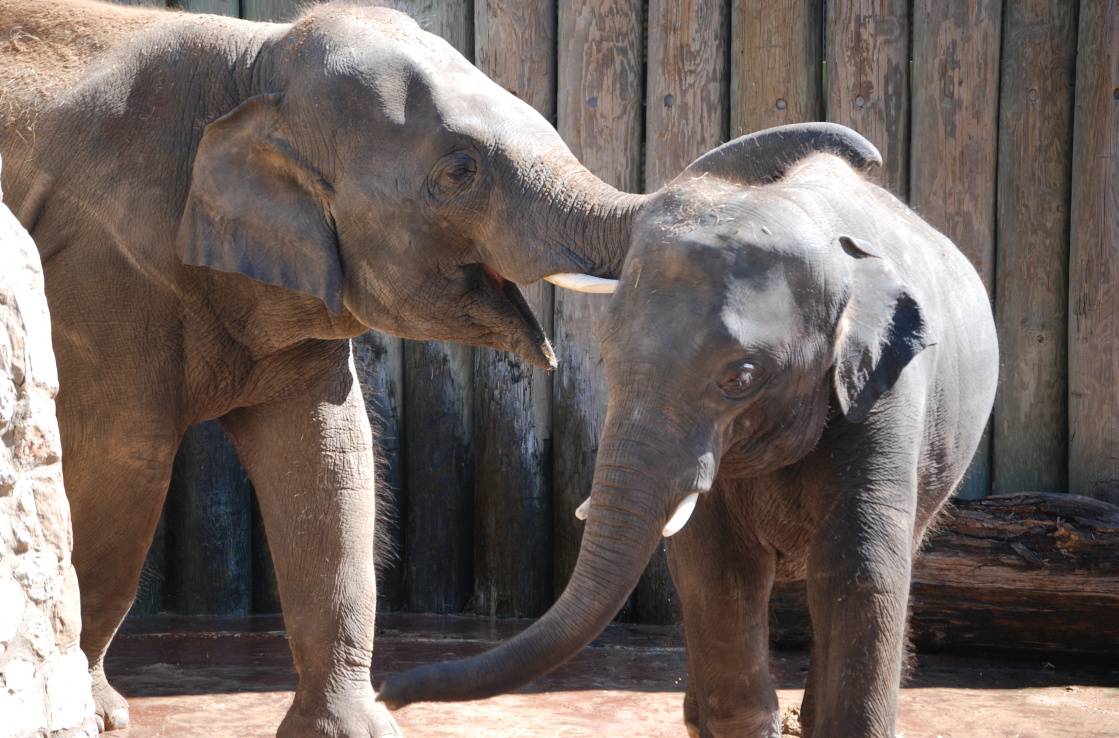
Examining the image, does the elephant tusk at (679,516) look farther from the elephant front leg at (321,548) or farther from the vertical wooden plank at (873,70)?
the vertical wooden plank at (873,70)

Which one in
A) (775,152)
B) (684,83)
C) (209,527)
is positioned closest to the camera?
(775,152)

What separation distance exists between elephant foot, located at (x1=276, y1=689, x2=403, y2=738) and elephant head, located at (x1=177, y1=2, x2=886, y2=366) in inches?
44.2

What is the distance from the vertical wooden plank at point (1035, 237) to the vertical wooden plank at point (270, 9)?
9.21 ft

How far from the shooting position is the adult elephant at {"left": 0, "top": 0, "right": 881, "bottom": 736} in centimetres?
447

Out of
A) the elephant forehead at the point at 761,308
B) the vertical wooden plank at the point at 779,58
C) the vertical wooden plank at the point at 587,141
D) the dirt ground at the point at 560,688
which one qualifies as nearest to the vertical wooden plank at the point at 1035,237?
the vertical wooden plank at the point at 779,58

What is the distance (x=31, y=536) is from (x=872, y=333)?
182cm

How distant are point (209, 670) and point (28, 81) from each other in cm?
229

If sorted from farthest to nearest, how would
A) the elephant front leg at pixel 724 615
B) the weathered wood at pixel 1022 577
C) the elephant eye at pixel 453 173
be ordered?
the weathered wood at pixel 1022 577 < the elephant eye at pixel 453 173 < the elephant front leg at pixel 724 615

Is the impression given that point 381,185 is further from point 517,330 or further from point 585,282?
point 585,282

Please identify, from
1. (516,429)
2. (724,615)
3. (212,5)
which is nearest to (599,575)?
(724,615)

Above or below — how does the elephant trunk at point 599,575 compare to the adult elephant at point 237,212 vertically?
below

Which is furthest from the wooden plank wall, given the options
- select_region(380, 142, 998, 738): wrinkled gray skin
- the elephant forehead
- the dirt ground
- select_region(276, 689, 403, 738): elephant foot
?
the elephant forehead

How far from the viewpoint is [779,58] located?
21.3ft

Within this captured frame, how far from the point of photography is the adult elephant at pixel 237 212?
447 centimetres
